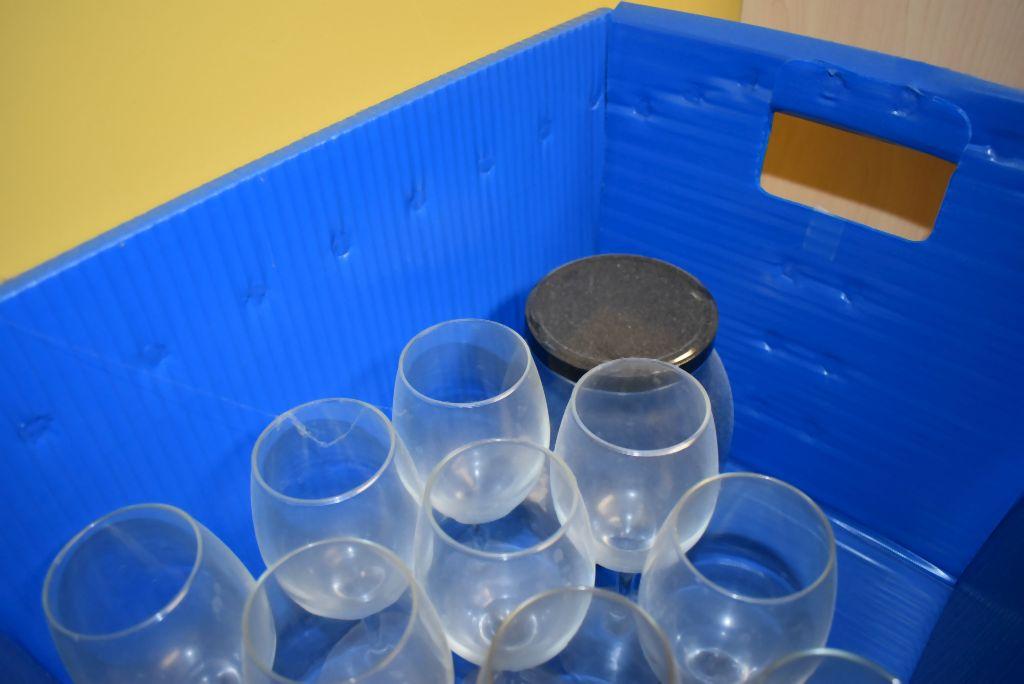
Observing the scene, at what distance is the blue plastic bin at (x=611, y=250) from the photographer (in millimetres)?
488

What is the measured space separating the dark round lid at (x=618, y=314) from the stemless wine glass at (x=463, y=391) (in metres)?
0.05

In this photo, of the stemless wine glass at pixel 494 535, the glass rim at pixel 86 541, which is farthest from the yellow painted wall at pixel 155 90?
the stemless wine glass at pixel 494 535

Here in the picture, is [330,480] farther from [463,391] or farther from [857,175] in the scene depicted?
[857,175]

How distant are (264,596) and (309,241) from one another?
0.82 feet

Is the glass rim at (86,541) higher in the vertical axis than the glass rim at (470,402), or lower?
lower

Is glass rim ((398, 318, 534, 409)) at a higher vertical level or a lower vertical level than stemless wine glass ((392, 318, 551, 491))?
higher

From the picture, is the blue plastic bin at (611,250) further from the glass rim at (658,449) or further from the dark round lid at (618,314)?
the glass rim at (658,449)

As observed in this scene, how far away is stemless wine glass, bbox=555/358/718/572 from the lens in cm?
54

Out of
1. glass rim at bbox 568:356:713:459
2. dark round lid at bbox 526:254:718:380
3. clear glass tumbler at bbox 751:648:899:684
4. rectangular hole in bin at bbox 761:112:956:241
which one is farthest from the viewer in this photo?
rectangular hole in bin at bbox 761:112:956:241

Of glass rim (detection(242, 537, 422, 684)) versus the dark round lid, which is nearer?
glass rim (detection(242, 537, 422, 684))

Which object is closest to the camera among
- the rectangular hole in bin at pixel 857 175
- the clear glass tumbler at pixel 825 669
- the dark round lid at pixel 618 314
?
the clear glass tumbler at pixel 825 669

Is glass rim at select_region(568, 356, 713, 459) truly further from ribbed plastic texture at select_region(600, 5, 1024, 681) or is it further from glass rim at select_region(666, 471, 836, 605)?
ribbed plastic texture at select_region(600, 5, 1024, 681)

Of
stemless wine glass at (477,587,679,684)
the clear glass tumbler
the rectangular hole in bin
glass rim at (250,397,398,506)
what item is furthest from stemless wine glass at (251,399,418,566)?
the rectangular hole in bin

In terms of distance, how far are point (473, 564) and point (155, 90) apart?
14.2 inches
